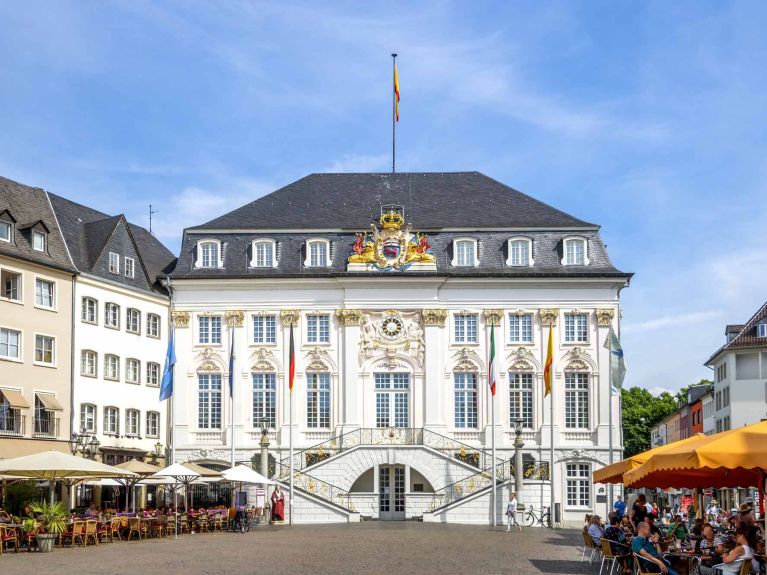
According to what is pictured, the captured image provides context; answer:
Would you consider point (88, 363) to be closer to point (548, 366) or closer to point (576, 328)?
point (548, 366)

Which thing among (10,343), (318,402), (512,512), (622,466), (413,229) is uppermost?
(413,229)

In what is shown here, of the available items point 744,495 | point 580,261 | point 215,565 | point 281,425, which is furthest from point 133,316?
point 744,495

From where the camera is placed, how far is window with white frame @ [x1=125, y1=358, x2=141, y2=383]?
55094mm

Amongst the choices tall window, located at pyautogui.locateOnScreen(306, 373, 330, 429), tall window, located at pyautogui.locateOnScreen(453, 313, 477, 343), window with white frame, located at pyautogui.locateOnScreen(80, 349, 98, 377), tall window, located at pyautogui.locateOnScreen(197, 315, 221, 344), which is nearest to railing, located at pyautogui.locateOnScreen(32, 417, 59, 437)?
window with white frame, located at pyautogui.locateOnScreen(80, 349, 98, 377)

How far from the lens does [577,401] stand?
5697 cm

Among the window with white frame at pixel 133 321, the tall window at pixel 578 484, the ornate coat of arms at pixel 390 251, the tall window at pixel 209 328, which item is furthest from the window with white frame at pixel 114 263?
the tall window at pixel 578 484

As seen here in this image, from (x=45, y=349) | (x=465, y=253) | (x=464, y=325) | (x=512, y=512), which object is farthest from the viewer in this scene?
(x=465, y=253)

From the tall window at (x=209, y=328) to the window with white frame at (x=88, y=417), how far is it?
7.56 meters

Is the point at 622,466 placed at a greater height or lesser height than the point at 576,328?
lesser

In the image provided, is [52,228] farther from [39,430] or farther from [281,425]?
[281,425]

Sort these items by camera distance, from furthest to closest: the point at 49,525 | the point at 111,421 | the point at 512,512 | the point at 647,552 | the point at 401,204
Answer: the point at 401,204
the point at 111,421
the point at 512,512
the point at 49,525
the point at 647,552

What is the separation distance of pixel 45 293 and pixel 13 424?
19.4 ft

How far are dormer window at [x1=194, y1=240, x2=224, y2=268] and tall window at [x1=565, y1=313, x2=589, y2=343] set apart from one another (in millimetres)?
16643

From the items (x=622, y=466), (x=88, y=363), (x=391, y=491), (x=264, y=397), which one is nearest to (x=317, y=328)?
(x=264, y=397)
